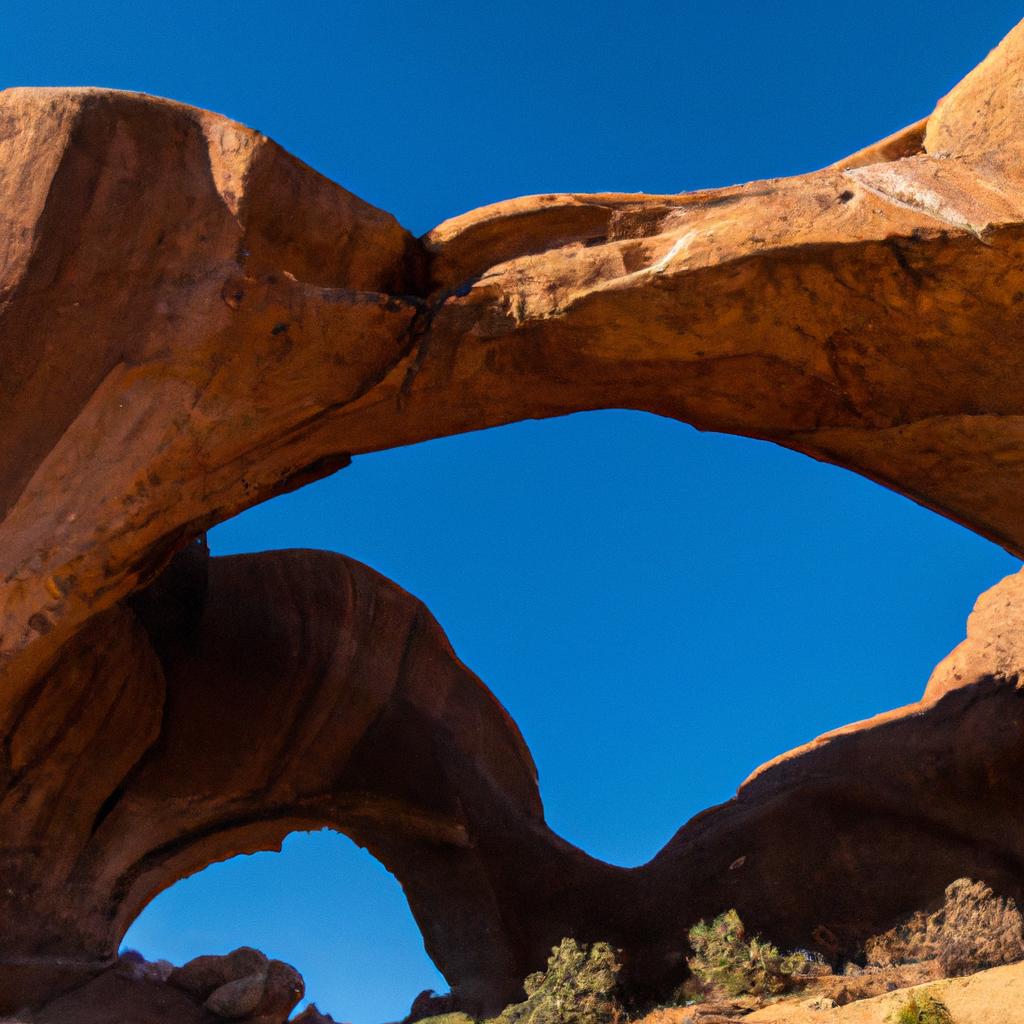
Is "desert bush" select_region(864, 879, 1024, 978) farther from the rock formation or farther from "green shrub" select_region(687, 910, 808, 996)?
"green shrub" select_region(687, 910, 808, 996)

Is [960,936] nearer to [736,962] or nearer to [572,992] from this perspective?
[736,962]

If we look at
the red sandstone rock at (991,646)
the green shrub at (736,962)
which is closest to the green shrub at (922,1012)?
the green shrub at (736,962)

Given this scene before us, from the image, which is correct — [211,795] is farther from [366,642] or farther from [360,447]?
[360,447]

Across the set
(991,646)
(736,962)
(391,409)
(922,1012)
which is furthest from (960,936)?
(391,409)

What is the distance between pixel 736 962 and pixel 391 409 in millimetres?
4663

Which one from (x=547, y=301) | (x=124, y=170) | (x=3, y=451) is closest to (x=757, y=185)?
(x=547, y=301)

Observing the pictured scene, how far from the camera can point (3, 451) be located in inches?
263

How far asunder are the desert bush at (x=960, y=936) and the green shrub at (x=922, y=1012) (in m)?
1.68

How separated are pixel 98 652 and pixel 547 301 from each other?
4457mm

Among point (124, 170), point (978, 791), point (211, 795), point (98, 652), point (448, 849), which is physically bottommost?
point (978, 791)

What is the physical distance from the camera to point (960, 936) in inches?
323

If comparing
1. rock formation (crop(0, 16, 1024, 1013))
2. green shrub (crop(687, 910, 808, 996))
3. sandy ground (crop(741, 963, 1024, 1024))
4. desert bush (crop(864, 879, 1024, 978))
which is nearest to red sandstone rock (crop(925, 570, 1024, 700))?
rock formation (crop(0, 16, 1024, 1013))

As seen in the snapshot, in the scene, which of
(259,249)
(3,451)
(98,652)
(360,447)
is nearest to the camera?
(3,451)

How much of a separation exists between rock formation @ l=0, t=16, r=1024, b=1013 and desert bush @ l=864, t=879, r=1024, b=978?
30 centimetres
